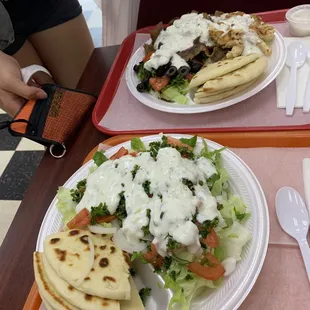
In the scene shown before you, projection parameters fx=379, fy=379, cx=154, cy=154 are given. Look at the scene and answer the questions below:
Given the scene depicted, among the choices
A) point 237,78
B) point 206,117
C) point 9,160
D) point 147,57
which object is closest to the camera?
point 237,78

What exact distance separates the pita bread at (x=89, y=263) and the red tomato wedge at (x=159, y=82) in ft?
2.59

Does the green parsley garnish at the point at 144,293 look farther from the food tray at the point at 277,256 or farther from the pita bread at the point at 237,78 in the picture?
the pita bread at the point at 237,78

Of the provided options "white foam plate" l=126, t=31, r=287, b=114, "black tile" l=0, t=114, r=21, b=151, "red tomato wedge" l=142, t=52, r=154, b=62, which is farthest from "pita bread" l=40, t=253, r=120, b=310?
"black tile" l=0, t=114, r=21, b=151

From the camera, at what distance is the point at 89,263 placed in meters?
1.05

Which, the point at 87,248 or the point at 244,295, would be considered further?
the point at 87,248

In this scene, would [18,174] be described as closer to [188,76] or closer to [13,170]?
[13,170]

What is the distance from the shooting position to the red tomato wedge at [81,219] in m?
1.17

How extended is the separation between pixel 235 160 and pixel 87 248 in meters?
0.57

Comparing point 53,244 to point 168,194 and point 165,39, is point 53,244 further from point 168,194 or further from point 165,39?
point 165,39

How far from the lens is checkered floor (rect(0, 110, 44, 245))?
9.46ft

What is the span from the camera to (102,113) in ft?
5.85

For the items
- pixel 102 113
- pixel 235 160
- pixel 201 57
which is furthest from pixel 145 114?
pixel 235 160

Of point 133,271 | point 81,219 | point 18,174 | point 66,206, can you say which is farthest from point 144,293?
point 18,174

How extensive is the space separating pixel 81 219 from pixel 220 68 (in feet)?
2.79
